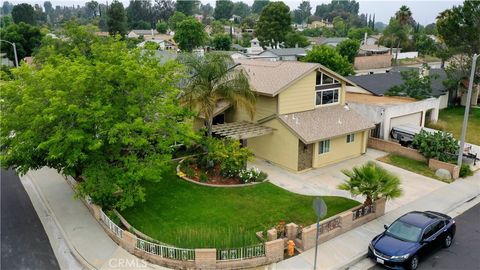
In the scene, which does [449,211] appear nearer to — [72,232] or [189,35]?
[72,232]

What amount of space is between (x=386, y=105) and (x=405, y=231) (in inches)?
621

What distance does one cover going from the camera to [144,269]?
43.0 feet

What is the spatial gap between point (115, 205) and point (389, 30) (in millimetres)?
79794

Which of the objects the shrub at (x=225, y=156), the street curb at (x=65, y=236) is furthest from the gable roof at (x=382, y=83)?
the street curb at (x=65, y=236)

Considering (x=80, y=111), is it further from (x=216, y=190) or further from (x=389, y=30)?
(x=389, y=30)

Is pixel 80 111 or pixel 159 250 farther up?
pixel 80 111

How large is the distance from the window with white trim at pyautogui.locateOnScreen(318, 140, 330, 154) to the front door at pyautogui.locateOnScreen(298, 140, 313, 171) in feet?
2.08

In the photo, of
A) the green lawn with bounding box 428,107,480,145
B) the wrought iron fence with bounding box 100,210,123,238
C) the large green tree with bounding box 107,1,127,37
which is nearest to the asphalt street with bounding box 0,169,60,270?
the wrought iron fence with bounding box 100,210,123,238

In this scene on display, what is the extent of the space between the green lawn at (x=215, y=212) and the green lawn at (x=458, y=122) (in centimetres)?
1675

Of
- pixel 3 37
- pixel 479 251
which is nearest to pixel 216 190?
pixel 479 251

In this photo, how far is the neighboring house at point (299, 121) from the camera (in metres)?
22.7

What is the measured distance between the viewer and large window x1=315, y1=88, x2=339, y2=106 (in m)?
25.1

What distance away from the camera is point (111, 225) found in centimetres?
1495

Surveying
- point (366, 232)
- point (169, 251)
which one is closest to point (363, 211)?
point (366, 232)
